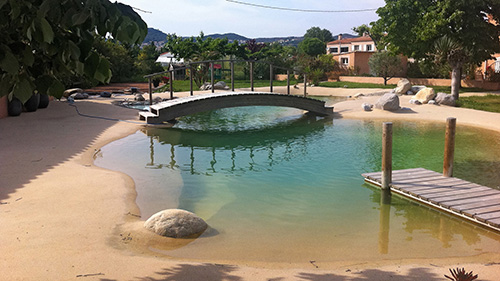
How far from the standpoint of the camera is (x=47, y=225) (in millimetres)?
6996

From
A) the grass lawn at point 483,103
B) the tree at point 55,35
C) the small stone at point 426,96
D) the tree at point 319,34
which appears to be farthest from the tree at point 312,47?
the tree at point 55,35

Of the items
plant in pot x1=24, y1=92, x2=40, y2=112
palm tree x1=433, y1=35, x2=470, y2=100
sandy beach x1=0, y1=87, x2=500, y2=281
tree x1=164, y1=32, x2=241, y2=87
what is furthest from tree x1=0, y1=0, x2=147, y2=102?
tree x1=164, y1=32, x2=241, y2=87

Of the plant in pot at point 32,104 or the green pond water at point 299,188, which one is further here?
the plant in pot at point 32,104

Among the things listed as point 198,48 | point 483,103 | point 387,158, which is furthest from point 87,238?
point 198,48

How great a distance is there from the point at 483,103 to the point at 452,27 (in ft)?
17.4

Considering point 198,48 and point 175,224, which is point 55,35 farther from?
point 198,48

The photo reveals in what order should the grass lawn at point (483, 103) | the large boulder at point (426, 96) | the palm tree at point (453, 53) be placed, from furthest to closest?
the palm tree at point (453, 53) → the large boulder at point (426, 96) → the grass lawn at point (483, 103)

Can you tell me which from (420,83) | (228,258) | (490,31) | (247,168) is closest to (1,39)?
(228,258)

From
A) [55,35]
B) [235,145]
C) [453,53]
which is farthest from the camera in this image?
[453,53]

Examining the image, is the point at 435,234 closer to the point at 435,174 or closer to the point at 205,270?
the point at 435,174

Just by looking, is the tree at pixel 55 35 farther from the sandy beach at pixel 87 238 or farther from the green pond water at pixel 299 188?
the green pond water at pixel 299 188

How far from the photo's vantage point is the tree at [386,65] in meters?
39.8

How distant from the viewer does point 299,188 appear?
10.2m

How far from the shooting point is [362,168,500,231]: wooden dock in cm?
788
